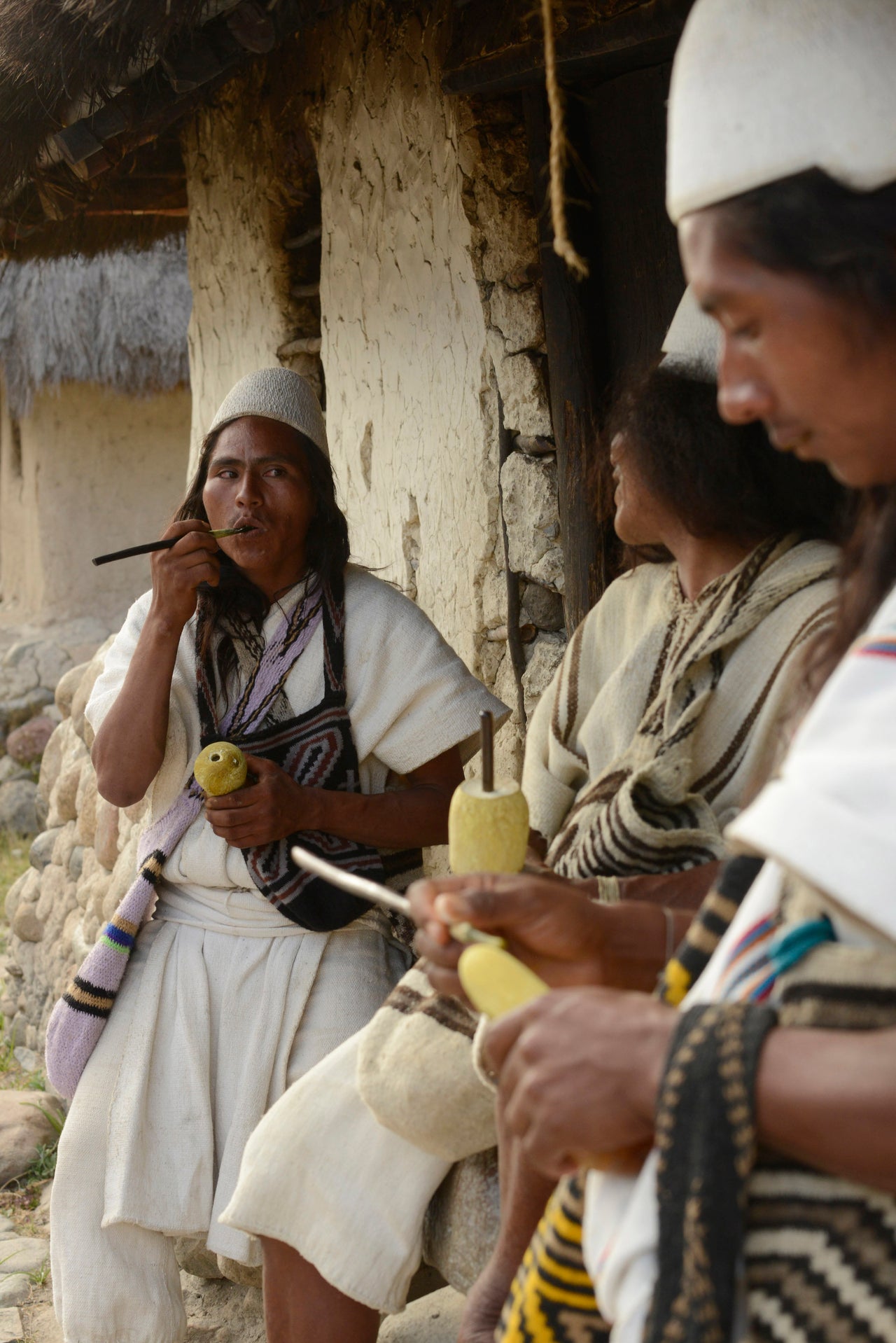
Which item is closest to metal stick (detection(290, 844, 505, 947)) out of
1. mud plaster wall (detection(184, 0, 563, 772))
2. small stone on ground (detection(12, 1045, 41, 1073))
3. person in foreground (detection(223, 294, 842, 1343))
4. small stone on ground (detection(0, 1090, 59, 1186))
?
person in foreground (detection(223, 294, 842, 1343))

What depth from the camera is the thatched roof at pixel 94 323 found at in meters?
9.01

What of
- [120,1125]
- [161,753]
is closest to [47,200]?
[161,753]

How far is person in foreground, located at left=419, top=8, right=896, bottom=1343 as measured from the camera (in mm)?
1036

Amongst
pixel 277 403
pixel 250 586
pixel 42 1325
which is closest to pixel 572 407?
pixel 277 403

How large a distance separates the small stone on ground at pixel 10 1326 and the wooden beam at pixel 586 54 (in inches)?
120

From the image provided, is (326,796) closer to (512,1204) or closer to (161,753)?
(161,753)

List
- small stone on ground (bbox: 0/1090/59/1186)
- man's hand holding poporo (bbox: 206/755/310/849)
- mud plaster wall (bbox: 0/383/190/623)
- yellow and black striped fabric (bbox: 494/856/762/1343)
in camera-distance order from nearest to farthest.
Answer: yellow and black striped fabric (bbox: 494/856/762/1343) → man's hand holding poporo (bbox: 206/755/310/849) → small stone on ground (bbox: 0/1090/59/1186) → mud plaster wall (bbox: 0/383/190/623)

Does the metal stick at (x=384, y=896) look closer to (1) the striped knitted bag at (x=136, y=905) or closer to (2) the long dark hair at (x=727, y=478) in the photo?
(2) the long dark hair at (x=727, y=478)

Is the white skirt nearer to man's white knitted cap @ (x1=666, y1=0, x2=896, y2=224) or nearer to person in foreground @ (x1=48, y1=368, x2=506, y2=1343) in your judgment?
person in foreground @ (x1=48, y1=368, x2=506, y2=1343)

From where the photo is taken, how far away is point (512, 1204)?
1.58 metres

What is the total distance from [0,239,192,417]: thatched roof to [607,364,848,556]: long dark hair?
7576mm

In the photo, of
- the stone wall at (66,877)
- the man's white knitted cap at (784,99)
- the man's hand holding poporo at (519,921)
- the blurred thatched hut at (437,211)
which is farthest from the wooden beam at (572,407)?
the stone wall at (66,877)

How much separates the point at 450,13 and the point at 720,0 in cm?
205

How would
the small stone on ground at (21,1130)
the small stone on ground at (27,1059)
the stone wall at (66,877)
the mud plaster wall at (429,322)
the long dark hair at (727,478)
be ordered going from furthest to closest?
the small stone on ground at (27,1059) → the stone wall at (66,877) → the small stone on ground at (21,1130) → the mud plaster wall at (429,322) → the long dark hair at (727,478)
